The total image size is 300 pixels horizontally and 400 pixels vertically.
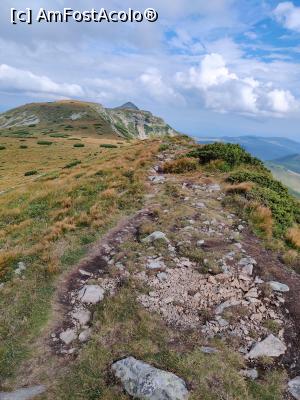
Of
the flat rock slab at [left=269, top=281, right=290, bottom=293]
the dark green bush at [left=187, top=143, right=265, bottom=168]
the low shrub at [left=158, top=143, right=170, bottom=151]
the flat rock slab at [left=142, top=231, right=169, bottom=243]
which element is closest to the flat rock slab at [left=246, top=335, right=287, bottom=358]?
the flat rock slab at [left=269, top=281, right=290, bottom=293]

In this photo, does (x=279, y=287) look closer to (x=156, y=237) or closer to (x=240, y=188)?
(x=156, y=237)

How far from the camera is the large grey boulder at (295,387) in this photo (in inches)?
264

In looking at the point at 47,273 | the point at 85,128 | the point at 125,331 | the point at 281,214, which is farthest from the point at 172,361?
the point at 85,128

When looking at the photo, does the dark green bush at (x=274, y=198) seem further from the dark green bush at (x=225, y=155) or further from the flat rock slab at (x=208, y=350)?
the flat rock slab at (x=208, y=350)

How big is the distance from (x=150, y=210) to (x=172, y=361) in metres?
7.90

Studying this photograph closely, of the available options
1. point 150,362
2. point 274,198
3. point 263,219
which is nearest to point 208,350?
point 150,362

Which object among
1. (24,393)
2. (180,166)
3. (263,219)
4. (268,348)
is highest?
(180,166)

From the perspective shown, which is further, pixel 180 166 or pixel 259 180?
pixel 180 166

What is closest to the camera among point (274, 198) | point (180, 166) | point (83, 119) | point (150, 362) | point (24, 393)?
point (24, 393)

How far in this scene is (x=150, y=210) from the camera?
14500mm

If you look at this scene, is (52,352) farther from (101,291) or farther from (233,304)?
(233,304)

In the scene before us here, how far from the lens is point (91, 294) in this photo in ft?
30.7

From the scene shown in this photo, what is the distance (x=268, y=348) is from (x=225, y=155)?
14085 mm

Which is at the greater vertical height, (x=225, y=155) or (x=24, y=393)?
(x=225, y=155)
